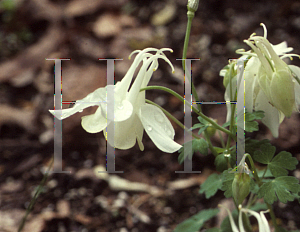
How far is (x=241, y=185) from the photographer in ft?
1.82

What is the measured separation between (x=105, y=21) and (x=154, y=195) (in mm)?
1324

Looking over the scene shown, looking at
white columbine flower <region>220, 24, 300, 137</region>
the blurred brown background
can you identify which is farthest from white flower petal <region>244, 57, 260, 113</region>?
the blurred brown background

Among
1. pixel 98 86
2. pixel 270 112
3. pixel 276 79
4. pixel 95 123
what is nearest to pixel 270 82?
pixel 276 79

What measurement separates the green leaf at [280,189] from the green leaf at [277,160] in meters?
0.03

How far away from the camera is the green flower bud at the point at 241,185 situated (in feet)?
1.82

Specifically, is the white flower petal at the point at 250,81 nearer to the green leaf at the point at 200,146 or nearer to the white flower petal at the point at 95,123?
the green leaf at the point at 200,146

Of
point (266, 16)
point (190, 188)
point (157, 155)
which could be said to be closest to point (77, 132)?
point (157, 155)

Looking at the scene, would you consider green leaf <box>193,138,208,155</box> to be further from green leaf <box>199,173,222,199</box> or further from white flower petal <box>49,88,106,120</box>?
white flower petal <box>49,88,106,120</box>

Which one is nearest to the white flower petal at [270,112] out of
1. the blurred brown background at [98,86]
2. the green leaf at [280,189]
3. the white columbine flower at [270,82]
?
the white columbine flower at [270,82]

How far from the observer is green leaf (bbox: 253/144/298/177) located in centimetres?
62

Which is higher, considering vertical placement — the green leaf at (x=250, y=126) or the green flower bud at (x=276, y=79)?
the green flower bud at (x=276, y=79)

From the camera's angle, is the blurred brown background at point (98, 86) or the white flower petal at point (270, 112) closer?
the white flower petal at point (270, 112)

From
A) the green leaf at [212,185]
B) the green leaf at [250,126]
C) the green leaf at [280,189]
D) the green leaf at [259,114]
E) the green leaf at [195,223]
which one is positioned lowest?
the green leaf at [195,223]

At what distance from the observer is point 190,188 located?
135 cm
